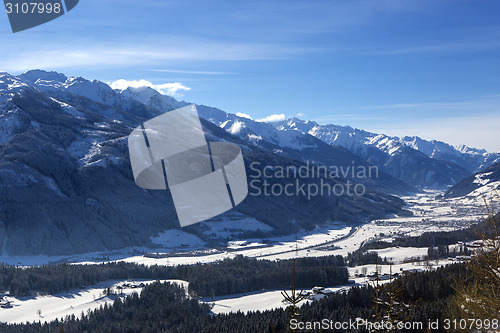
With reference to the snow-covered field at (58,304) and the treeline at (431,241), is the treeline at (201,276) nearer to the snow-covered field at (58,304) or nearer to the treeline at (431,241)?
the snow-covered field at (58,304)

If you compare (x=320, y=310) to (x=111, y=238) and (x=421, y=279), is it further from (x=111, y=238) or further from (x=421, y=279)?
(x=111, y=238)

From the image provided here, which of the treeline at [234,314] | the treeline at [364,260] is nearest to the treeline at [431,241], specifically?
the treeline at [364,260]

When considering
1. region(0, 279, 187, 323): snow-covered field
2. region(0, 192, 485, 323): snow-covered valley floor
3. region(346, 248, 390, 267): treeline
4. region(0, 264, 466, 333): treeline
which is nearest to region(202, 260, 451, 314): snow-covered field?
region(0, 192, 485, 323): snow-covered valley floor

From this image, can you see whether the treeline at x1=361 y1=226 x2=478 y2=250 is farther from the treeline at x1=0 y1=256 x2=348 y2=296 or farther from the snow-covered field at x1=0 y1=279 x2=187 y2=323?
the snow-covered field at x1=0 y1=279 x2=187 y2=323

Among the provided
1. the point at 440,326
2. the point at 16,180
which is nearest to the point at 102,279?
the point at 440,326

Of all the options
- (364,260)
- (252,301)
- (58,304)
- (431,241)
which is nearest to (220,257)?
(364,260)

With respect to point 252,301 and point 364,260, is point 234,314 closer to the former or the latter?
point 252,301
